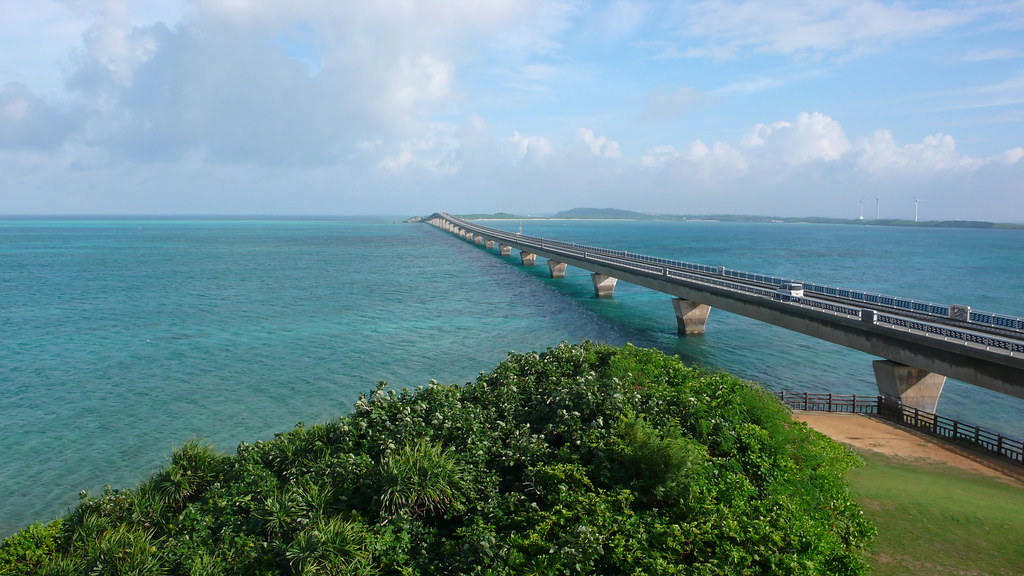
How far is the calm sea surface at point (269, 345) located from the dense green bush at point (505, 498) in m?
14.9

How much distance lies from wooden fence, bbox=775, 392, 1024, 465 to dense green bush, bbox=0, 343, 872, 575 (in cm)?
1220

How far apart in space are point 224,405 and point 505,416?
2732 cm

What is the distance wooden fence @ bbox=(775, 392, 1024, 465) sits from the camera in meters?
30.6

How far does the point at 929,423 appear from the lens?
34.7 meters

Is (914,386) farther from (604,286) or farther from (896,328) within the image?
(604,286)

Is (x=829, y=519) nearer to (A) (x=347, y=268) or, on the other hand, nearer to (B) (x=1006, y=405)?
(B) (x=1006, y=405)

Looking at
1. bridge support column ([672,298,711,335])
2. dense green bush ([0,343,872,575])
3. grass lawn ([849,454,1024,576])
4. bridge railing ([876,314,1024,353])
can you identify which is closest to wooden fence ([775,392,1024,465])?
grass lawn ([849,454,1024,576])

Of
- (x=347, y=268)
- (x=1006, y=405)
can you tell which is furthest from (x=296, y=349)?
(x=347, y=268)

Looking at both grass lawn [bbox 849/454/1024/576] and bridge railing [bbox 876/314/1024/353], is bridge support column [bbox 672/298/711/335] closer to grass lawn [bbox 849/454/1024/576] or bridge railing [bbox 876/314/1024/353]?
bridge railing [bbox 876/314/1024/353]

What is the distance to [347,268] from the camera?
440 feet

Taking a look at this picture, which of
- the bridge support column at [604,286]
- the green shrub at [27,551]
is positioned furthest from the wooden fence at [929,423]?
the bridge support column at [604,286]

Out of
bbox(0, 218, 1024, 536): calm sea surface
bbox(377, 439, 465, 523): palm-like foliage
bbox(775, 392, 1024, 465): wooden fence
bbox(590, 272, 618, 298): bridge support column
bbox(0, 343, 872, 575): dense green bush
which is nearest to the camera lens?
bbox(0, 343, 872, 575): dense green bush

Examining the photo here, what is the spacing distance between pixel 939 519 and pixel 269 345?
176ft

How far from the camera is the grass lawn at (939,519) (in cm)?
1906
